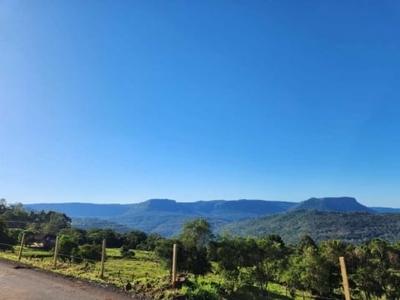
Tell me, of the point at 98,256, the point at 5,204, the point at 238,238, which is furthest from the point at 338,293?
the point at 5,204

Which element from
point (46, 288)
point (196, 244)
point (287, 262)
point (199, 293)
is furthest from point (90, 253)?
point (199, 293)

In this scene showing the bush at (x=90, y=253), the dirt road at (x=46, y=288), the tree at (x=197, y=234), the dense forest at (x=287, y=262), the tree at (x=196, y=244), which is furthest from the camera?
the bush at (x=90, y=253)

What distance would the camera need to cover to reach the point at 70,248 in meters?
57.0

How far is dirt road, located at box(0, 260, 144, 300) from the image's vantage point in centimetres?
1152

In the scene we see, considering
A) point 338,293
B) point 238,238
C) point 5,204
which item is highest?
point 5,204

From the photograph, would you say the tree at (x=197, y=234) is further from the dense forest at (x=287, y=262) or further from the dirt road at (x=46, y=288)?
the dirt road at (x=46, y=288)

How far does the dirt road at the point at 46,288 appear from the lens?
37.8 feet

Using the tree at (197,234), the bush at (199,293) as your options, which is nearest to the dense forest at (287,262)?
the tree at (197,234)

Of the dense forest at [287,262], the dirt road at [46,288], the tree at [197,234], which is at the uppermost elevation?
the tree at [197,234]

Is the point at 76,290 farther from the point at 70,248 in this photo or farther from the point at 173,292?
the point at 70,248

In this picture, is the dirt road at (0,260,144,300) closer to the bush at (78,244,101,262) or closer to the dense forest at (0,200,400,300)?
the dense forest at (0,200,400,300)

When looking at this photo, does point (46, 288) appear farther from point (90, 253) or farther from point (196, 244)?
point (90, 253)

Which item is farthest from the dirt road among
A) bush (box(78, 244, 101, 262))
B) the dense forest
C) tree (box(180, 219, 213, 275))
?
bush (box(78, 244, 101, 262))

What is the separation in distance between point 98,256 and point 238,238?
2830cm
